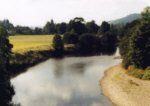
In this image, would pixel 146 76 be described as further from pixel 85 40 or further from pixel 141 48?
pixel 85 40

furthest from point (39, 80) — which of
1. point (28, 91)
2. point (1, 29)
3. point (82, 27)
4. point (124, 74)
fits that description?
point (82, 27)

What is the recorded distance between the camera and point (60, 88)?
1271 inches

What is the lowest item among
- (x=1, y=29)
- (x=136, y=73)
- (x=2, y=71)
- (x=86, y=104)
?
(x=86, y=104)

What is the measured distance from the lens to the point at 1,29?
121ft

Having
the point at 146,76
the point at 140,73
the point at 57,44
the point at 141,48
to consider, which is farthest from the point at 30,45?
the point at 146,76

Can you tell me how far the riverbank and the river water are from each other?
1.61 meters

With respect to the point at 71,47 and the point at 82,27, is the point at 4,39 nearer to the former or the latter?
the point at 71,47

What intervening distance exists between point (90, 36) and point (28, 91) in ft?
217

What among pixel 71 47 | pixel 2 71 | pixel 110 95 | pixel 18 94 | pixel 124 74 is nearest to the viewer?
pixel 2 71

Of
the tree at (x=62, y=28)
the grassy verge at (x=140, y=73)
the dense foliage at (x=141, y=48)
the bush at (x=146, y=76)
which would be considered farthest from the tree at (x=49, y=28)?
the bush at (x=146, y=76)

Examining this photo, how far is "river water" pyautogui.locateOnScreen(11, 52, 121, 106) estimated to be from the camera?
26.5m

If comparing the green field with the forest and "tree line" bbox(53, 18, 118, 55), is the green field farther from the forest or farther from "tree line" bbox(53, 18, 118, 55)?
"tree line" bbox(53, 18, 118, 55)

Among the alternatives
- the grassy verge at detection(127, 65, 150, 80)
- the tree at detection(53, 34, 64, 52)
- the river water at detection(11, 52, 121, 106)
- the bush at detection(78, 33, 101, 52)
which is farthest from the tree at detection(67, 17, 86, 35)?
the grassy verge at detection(127, 65, 150, 80)

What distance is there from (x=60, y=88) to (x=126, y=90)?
13832 millimetres
